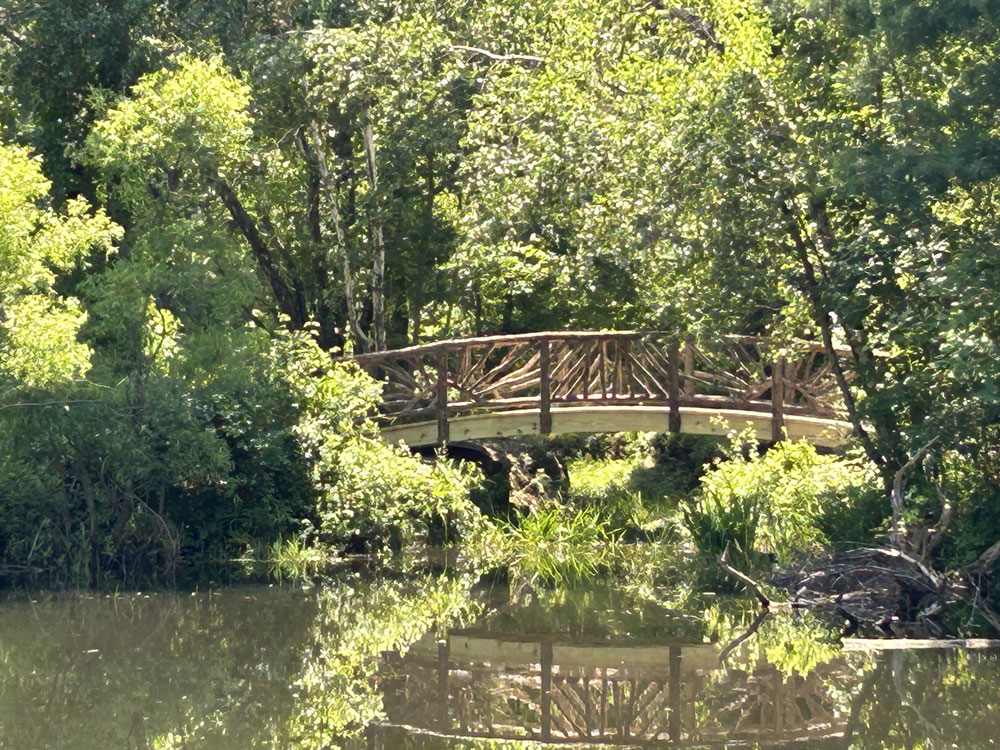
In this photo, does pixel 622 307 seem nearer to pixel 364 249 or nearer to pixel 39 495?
pixel 364 249

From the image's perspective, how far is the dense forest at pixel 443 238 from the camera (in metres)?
10.8

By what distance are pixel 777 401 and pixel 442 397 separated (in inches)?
136

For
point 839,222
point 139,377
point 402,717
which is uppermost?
point 839,222

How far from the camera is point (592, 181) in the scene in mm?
14695

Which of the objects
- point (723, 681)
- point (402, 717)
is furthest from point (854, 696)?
point (402, 717)

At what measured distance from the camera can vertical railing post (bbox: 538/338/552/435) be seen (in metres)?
15.5

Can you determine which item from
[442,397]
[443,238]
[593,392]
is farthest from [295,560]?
[443,238]

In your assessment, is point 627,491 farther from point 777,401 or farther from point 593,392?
point 777,401

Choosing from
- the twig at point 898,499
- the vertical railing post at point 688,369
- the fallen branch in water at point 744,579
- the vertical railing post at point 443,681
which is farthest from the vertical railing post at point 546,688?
the vertical railing post at point 688,369

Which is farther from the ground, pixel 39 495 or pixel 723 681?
pixel 39 495

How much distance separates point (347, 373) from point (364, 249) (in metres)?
2.99

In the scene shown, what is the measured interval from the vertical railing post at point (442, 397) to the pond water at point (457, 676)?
3643 mm

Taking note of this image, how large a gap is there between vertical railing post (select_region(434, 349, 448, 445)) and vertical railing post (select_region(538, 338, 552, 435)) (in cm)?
99

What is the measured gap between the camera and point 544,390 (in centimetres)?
1555
